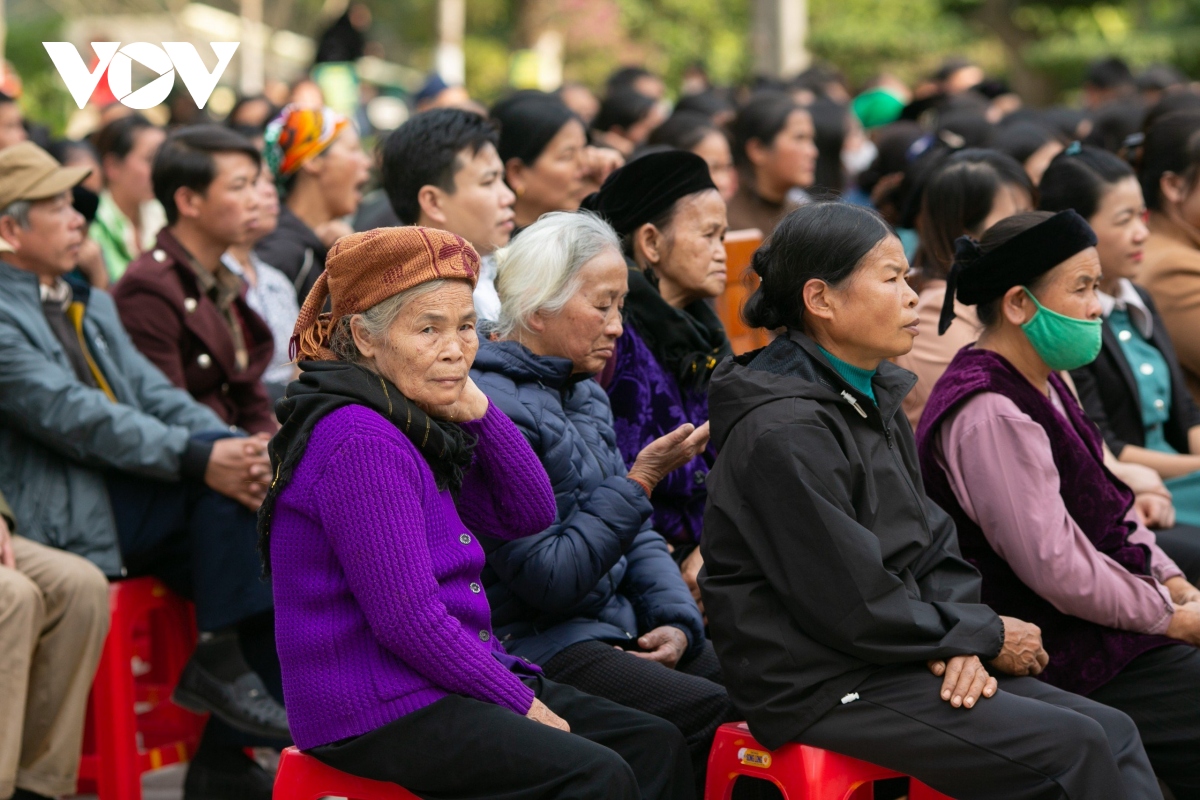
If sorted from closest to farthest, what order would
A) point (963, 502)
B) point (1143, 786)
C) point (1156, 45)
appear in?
1. point (1143, 786)
2. point (963, 502)
3. point (1156, 45)

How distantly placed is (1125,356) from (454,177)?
7.66 ft

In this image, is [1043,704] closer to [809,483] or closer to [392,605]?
[809,483]

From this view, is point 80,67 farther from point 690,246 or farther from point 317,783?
point 690,246

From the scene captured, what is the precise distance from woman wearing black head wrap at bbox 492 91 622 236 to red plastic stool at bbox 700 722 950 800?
2.48m

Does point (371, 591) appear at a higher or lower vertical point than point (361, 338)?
lower

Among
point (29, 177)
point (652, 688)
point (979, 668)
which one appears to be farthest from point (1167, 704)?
point (29, 177)

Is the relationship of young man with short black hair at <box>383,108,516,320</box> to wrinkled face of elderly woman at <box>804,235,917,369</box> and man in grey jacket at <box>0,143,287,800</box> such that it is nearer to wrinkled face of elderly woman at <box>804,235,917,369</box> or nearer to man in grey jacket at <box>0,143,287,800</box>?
man in grey jacket at <box>0,143,287,800</box>

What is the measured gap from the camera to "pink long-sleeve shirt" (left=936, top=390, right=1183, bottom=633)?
3.41 m

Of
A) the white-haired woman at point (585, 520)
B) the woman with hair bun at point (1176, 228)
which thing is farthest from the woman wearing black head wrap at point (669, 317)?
the woman with hair bun at point (1176, 228)

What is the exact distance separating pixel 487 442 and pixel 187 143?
2.57 meters

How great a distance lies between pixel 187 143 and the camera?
505 cm

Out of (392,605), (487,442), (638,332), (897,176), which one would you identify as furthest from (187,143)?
(897,176)

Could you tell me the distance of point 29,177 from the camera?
427 centimetres

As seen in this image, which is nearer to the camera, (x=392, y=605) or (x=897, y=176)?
(x=392, y=605)
